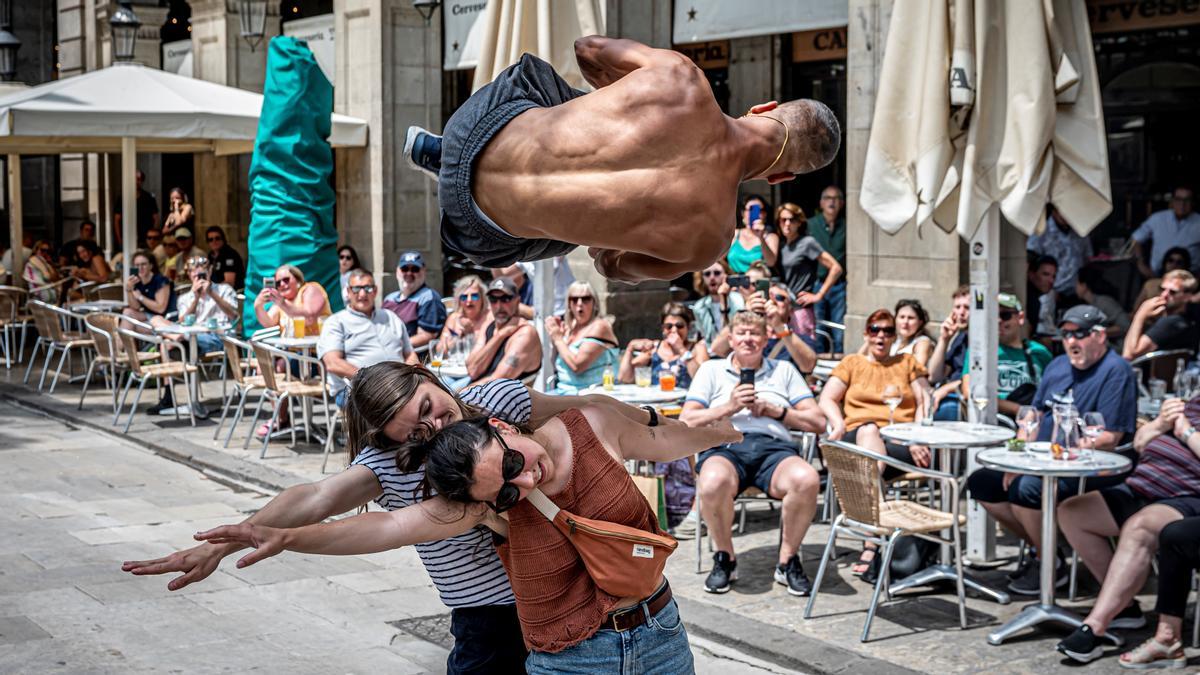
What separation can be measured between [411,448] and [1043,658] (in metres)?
3.88

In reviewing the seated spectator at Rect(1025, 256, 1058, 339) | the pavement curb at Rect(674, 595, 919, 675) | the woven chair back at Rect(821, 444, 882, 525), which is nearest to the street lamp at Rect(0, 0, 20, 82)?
the seated spectator at Rect(1025, 256, 1058, 339)

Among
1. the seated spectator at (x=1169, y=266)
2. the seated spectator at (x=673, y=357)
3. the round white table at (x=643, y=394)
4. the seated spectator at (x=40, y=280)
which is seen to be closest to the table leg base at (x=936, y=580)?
the round white table at (x=643, y=394)

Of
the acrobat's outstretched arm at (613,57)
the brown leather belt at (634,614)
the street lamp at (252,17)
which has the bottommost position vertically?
the brown leather belt at (634,614)

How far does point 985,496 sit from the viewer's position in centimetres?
765

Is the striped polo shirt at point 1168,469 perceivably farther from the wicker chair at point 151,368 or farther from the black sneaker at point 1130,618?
the wicker chair at point 151,368

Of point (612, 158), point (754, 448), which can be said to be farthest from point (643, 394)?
point (612, 158)

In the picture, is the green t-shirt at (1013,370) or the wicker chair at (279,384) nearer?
the green t-shirt at (1013,370)

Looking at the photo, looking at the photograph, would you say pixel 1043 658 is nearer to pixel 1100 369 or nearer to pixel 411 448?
pixel 1100 369

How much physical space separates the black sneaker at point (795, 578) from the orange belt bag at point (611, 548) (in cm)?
386

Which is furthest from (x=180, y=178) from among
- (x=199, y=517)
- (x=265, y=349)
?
(x=199, y=517)

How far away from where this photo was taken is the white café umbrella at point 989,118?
728 cm

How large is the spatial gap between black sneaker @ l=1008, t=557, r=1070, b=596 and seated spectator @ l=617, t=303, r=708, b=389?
276 centimetres

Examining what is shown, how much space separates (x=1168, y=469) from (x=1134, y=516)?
1.28 ft

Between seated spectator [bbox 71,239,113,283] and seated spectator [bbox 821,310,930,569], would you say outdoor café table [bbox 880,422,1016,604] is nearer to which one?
seated spectator [bbox 821,310,930,569]
